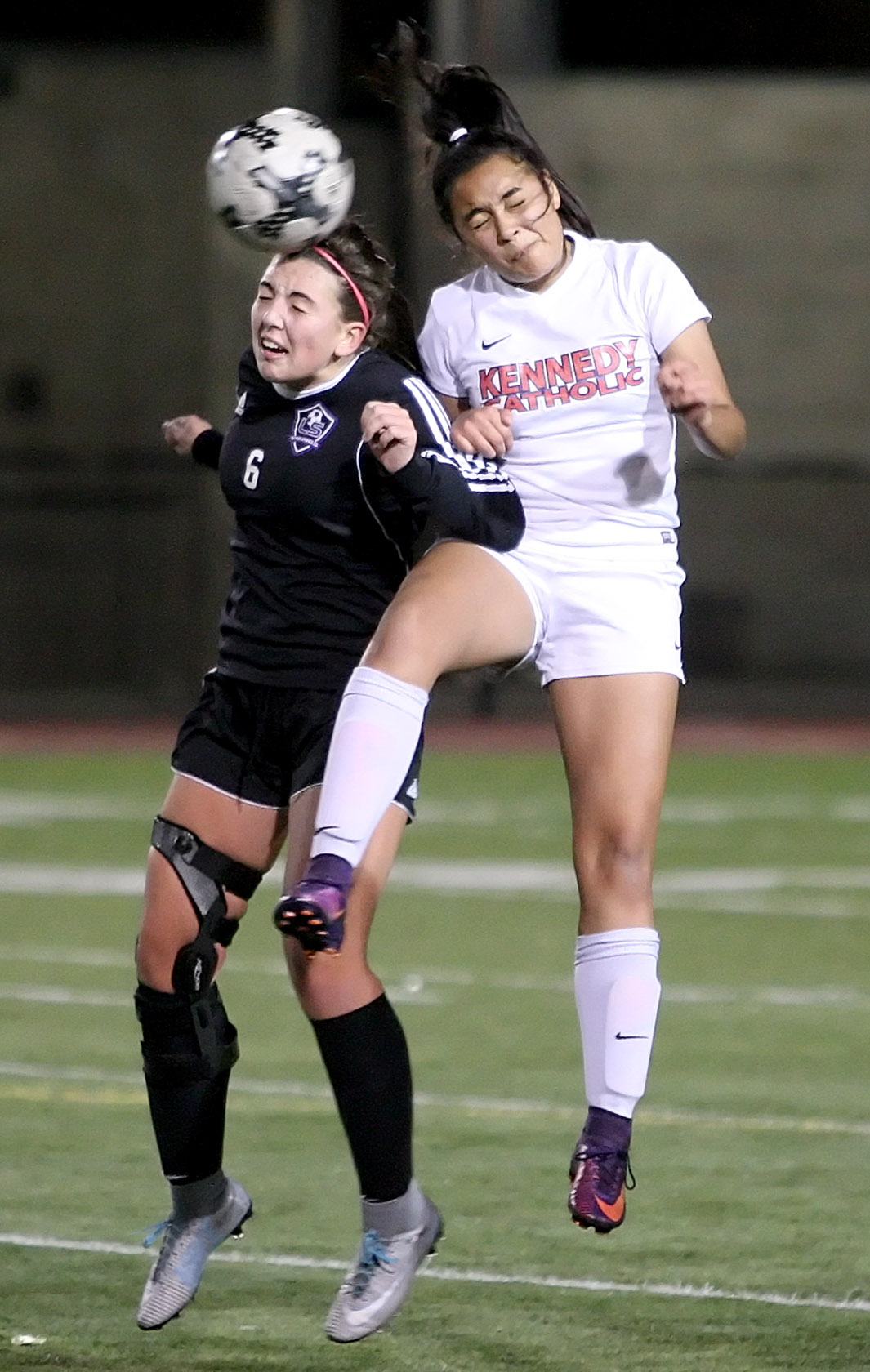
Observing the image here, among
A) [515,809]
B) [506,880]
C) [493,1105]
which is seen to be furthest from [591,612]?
[515,809]

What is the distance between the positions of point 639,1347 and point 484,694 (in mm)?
14134

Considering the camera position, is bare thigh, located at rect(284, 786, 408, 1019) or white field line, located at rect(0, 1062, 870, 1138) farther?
white field line, located at rect(0, 1062, 870, 1138)

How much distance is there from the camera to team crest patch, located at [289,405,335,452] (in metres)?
4.24

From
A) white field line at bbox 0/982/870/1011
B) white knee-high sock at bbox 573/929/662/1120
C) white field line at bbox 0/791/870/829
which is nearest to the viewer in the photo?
white knee-high sock at bbox 573/929/662/1120

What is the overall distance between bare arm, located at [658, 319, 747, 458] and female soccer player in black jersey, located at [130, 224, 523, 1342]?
0.35m

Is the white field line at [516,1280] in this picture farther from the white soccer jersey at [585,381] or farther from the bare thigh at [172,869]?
the white soccer jersey at [585,381]

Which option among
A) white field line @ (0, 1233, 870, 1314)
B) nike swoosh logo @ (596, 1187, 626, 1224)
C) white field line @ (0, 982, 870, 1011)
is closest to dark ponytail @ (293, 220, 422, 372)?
nike swoosh logo @ (596, 1187, 626, 1224)

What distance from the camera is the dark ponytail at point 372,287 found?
14.1 feet

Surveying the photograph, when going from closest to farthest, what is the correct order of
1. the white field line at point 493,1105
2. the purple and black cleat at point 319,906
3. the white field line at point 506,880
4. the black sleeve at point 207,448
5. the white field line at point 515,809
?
the purple and black cleat at point 319,906 → the black sleeve at point 207,448 → the white field line at point 493,1105 → the white field line at point 506,880 → the white field line at point 515,809

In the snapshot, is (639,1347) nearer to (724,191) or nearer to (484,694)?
(484,694)

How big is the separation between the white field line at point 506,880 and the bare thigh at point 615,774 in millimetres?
5336

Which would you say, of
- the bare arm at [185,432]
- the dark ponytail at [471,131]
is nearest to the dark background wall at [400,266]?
the bare arm at [185,432]

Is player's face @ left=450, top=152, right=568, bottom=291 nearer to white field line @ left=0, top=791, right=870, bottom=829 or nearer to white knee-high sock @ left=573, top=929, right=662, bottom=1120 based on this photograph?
white knee-high sock @ left=573, top=929, right=662, bottom=1120

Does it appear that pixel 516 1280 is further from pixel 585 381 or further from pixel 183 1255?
pixel 585 381
